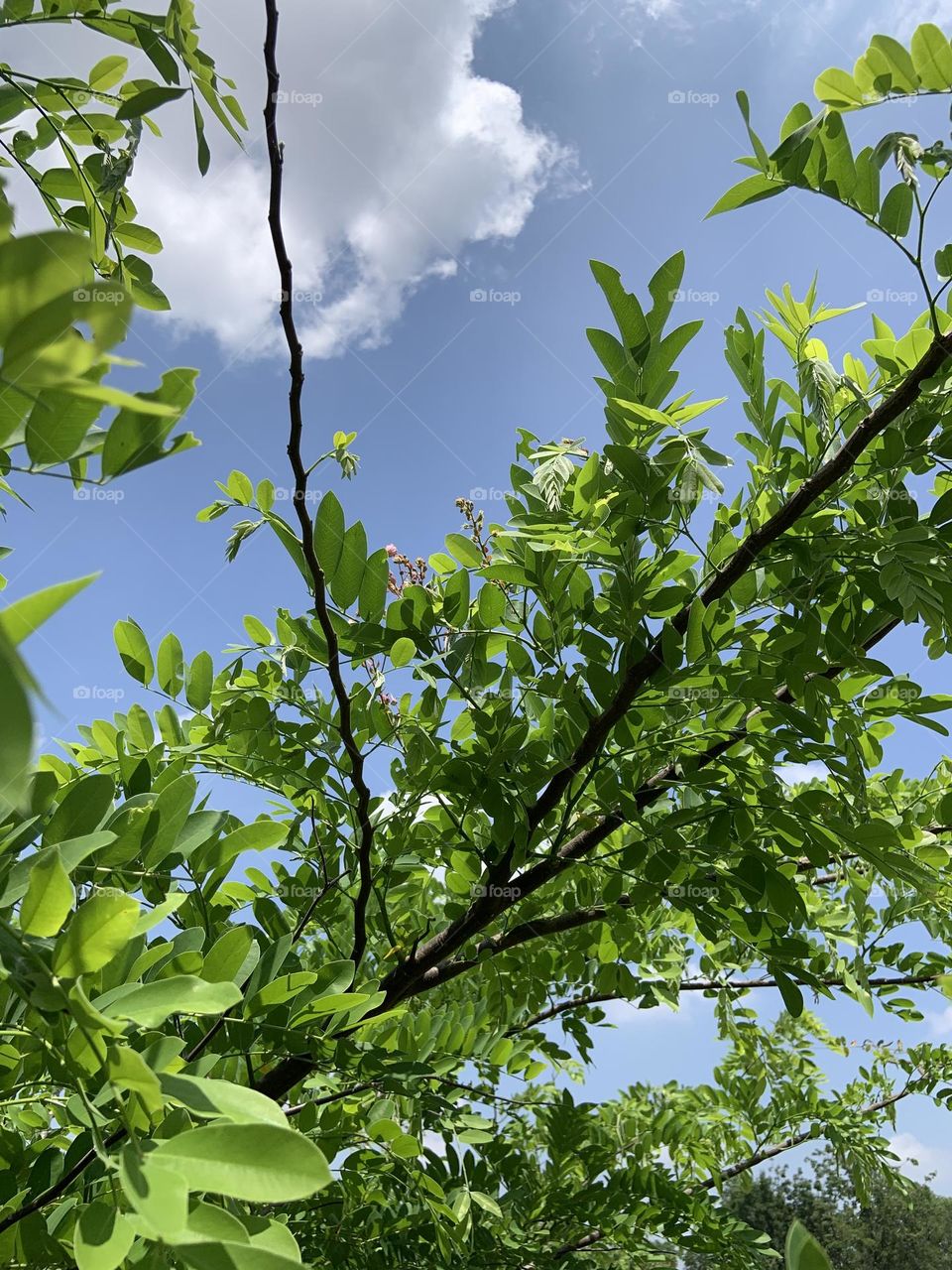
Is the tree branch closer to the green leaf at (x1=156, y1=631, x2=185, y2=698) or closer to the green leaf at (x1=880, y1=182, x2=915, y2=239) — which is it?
the green leaf at (x1=156, y1=631, x2=185, y2=698)

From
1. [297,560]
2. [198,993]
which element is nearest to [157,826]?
[198,993]

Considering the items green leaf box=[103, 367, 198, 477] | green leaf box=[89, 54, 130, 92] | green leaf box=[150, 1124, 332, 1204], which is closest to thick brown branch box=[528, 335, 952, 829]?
green leaf box=[103, 367, 198, 477]

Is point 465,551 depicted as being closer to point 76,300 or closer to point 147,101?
point 147,101

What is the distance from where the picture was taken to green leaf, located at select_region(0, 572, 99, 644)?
32cm

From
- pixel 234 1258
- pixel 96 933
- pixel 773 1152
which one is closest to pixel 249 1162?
pixel 234 1258

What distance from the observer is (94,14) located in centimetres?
114

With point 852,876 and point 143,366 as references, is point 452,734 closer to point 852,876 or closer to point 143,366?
point 852,876

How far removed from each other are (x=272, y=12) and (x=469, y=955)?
1.28m

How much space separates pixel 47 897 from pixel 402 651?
31.2 inches

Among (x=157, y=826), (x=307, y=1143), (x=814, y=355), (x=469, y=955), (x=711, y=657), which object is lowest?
(x=307, y=1143)

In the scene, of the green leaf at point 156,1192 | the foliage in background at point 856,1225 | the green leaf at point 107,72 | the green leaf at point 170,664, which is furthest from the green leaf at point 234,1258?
the foliage in background at point 856,1225

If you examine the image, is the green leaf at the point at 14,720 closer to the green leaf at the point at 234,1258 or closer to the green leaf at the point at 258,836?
the green leaf at the point at 234,1258

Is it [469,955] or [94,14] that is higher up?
[94,14]

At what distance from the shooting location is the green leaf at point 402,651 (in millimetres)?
1254
